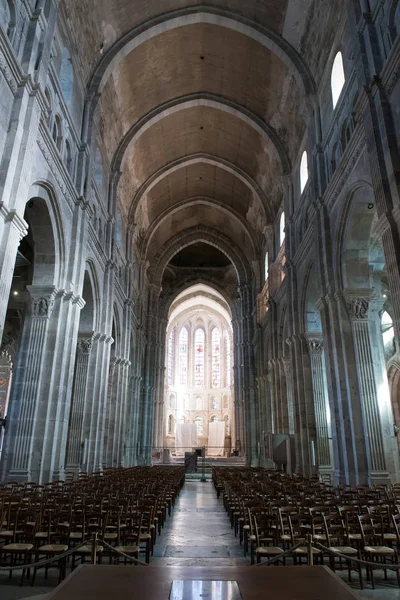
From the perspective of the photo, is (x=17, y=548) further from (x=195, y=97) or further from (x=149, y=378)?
(x=149, y=378)

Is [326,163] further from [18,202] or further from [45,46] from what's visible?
[18,202]

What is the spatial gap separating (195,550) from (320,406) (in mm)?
12073

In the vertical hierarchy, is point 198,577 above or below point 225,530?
above

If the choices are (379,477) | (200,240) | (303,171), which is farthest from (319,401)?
(200,240)

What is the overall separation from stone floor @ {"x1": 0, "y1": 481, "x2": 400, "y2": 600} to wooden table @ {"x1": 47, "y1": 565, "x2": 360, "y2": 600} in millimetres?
273

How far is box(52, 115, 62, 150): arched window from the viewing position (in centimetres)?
1441

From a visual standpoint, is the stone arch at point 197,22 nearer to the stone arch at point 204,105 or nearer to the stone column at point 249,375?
the stone arch at point 204,105

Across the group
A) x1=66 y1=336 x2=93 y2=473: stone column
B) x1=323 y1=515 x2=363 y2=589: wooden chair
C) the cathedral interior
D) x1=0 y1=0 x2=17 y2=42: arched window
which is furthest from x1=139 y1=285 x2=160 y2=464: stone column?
x1=323 y1=515 x2=363 y2=589: wooden chair

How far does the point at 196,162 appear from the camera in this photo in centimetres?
3019

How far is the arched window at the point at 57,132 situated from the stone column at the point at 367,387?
10936 mm

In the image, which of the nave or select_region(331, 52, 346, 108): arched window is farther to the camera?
select_region(331, 52, 346, 108): arched window

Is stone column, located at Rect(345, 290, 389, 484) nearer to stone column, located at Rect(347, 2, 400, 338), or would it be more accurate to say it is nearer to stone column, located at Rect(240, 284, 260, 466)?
stone column, located at Rect(347, 2, 400, 338)

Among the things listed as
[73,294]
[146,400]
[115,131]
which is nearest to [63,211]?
[73,294]

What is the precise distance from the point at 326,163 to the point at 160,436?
32.1m
